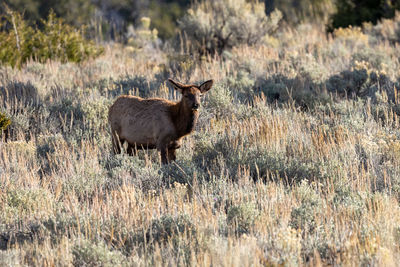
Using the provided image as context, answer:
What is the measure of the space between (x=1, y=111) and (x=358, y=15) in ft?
47.1

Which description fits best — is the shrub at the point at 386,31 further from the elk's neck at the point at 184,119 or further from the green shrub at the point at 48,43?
the elk's neck at the point at 184,119

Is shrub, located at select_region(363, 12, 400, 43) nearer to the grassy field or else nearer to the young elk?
the grassy field

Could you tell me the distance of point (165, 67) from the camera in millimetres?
13031

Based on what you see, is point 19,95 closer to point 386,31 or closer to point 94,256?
point 94,256

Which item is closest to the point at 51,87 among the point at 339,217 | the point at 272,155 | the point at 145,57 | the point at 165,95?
the point at 165,95

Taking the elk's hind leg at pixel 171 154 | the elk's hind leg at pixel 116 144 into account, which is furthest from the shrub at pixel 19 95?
the elk's hind leg at pixel 171 154

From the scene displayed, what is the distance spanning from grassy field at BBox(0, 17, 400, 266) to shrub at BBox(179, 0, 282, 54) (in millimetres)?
3287

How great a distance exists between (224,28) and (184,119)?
8.97 m

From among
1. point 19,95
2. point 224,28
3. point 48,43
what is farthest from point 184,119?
point 224,28

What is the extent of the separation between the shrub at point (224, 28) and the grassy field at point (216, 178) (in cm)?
329

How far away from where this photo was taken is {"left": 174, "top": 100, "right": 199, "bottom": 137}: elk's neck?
7.38 meters

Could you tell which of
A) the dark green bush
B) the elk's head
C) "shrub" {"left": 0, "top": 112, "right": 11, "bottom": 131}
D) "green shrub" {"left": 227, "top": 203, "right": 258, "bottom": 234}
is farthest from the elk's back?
the dark green bush

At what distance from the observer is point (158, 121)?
7.48 metres

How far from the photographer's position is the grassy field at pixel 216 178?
4547 mm
